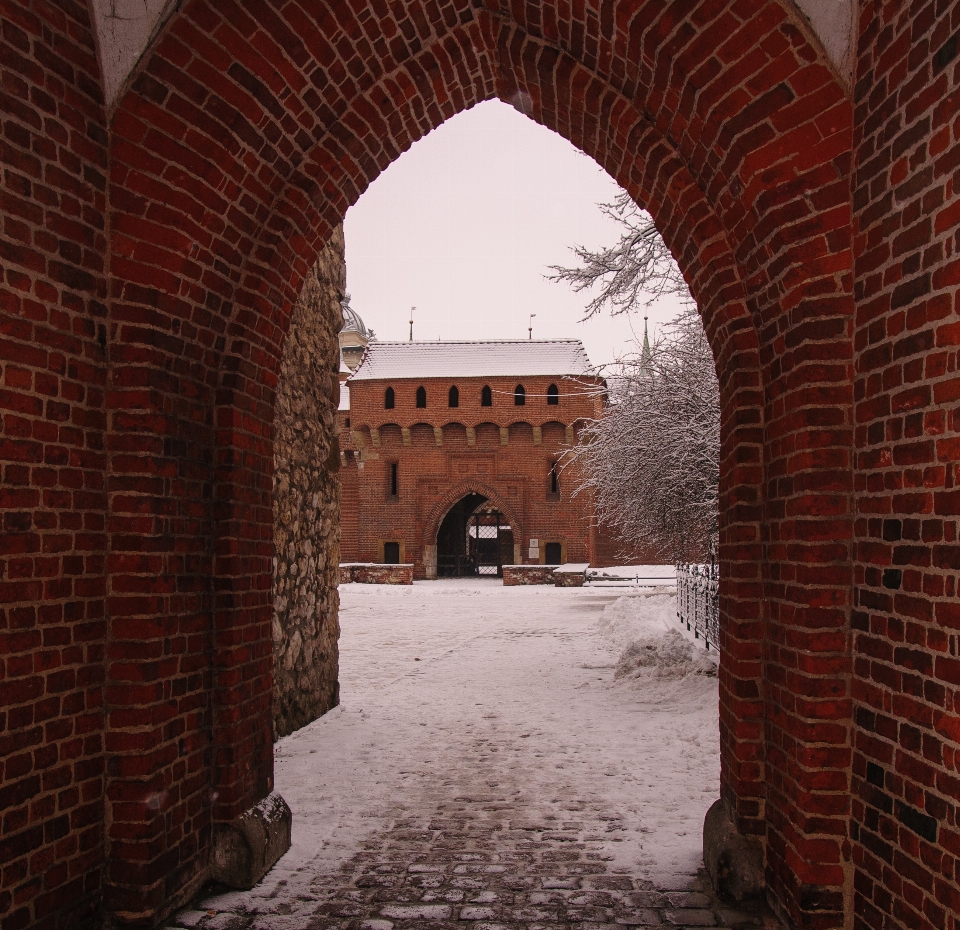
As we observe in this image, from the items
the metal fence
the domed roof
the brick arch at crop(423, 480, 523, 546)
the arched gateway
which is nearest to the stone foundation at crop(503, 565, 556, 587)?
the brick arch at crop(423, 480, 523, 546)

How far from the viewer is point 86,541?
10.1 ft

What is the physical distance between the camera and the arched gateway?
2543 millimetres

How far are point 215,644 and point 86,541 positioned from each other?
2.79 feet

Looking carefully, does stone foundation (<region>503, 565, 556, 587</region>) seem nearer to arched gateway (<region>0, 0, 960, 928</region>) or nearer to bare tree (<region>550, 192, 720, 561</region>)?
bare tree (<region>550, 192, 720, 561</region>)

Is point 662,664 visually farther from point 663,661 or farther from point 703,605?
point 703,605

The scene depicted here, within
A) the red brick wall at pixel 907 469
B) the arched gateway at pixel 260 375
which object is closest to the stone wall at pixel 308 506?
the arched gateway at pixel 260 375

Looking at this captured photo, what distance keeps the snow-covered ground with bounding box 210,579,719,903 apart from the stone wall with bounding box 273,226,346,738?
1.33 feet

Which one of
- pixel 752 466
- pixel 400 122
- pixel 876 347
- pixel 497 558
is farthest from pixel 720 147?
pixel 497 558

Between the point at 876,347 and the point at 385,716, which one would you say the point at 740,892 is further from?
the point at 385,716

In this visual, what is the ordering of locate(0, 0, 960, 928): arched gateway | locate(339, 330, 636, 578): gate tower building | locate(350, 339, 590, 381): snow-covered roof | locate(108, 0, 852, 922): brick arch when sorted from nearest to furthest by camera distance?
locate(0, 0, 960, 928): arched gateway < locate(108, 0, 852, 922): brick arch < locate(339, 330, 636, 578): gate tower building < locate(350, 339, 590, 381): snow-covered roof

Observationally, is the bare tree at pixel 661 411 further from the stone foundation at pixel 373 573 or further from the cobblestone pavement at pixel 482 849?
the stone foundation at pixel 373 573

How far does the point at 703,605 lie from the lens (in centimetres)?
1071

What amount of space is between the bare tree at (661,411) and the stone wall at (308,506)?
3.07 meters

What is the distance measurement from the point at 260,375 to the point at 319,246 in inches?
31.9
